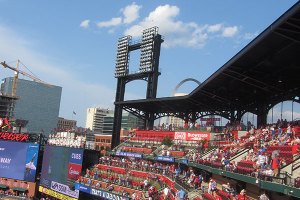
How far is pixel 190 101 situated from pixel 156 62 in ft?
38.7

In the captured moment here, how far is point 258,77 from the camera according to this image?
3141cm

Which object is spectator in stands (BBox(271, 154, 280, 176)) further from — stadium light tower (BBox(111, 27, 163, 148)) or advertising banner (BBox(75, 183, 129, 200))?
stadium light tower (BBox(111, 27, 163, 148))

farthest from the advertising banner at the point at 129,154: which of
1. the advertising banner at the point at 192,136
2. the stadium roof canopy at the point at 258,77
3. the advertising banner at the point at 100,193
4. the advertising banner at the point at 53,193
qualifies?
the advertising banner at the point at 53,193

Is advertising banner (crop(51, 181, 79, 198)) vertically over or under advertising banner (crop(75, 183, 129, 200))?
under

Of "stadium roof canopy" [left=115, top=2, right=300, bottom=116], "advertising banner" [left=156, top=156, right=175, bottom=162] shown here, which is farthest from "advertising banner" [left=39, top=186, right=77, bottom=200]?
"stadium roof canopy" [left=115, top=2, right=300, bottom=116]

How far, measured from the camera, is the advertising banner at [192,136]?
40625mm

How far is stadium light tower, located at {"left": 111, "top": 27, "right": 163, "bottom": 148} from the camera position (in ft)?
188

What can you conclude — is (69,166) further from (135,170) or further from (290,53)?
(290,53)

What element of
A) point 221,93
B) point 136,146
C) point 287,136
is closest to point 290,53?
point 287,136

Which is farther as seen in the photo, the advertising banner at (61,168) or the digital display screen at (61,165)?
the digital display screen at (61,165)

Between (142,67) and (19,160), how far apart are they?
65.9 ft

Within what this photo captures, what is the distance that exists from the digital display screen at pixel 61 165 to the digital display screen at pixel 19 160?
4.35 feet

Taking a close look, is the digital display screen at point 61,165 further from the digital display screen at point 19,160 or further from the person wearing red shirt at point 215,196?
the person wearing red shirt at point 215,196

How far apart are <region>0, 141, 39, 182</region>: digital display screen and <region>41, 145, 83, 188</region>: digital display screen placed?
1.33 meters
